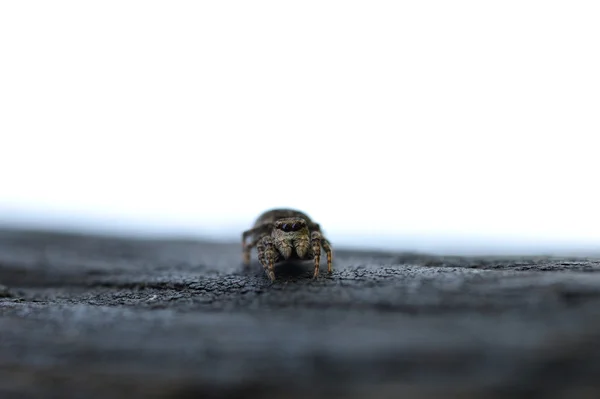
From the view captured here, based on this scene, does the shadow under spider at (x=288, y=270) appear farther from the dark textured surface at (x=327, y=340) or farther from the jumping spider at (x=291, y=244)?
the dark textured surface at (x=327, y=340)

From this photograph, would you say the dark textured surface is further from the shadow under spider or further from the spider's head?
the spider's head

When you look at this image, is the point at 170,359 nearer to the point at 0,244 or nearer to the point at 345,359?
the point at 345,359

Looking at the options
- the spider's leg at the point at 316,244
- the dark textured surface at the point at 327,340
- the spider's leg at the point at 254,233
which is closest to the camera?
the dark textured surface at the point at 327,340

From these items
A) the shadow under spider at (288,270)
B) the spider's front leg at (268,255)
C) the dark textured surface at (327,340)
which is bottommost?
the dark textured surface at (327,340)

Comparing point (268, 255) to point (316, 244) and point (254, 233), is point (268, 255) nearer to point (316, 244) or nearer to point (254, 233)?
point (316, 244)

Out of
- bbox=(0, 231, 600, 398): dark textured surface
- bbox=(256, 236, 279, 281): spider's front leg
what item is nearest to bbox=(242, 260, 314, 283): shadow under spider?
bbox=(256, 236, 279, 281): spider's front leg

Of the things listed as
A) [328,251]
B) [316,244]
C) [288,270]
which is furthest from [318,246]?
[288,270]

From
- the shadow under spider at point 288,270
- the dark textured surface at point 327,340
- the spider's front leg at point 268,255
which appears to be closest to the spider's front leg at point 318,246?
the shadow under spider at point 288,270
